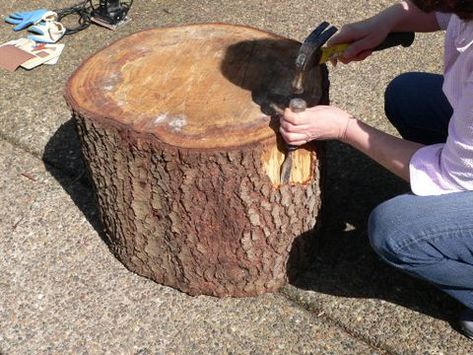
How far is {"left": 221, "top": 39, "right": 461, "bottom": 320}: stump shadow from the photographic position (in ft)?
6.74

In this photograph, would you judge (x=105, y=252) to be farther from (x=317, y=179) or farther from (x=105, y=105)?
(x=317, y=179)

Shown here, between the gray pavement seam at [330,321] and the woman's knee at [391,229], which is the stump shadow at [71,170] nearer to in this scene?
the gray pavement seam at [330,321]

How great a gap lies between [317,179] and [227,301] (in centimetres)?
50

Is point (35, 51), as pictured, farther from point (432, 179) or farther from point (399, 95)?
point (432, 179)

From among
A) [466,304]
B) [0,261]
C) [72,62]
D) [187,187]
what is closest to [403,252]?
[466,304]

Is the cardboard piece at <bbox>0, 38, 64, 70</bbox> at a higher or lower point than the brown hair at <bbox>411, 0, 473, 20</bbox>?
lower

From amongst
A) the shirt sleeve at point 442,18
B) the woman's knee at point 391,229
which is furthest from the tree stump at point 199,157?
the shirt sleeve at point 442,18

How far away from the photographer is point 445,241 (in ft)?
5.86

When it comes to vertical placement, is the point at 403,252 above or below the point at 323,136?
below

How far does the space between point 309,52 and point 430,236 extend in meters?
0.58

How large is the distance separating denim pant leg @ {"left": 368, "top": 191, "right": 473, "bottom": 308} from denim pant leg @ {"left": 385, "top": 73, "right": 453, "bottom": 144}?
1.85 ft

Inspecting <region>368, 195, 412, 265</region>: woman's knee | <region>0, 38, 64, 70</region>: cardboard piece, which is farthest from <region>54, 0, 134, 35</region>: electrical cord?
<region>368, 195, 412, 265</region>: woman's knee

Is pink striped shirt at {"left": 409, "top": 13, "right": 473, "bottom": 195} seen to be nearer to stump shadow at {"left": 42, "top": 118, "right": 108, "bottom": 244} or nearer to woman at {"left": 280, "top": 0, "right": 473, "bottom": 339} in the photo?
woman at {"left": 280, "top": 0, "right": 473, "bottom": 339}

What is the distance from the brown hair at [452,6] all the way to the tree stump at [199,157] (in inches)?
20.1
